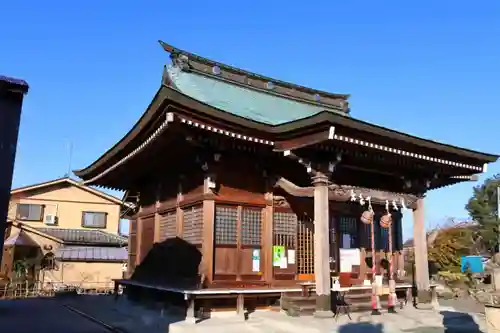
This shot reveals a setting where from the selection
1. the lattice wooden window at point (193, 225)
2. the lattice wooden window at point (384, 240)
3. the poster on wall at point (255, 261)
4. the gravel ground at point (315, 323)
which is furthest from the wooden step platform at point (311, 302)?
the lattice wooden window at point (193, 225)

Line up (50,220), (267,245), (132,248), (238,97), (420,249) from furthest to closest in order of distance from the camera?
1. (50,220)
2. (132,248)
3. (238,97)
4. (420,249)
5. (267,245)

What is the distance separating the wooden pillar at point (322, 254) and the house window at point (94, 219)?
33199 millimetres

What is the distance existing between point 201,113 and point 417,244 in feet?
27.2

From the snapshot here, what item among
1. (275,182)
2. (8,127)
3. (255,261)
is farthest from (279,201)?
(8,127)

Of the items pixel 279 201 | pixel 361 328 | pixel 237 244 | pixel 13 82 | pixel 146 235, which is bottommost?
pixel 361 328

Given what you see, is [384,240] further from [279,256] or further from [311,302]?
[311,302]

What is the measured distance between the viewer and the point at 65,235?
3706 cm

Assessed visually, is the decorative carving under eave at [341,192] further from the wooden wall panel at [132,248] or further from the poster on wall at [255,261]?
the wooden wall panel at [132,248]

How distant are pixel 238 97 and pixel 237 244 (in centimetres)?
638

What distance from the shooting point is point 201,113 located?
411 inches

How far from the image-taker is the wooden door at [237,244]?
Answer: 12.0 m

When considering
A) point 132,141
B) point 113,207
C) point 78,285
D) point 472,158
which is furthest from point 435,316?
point 113,207

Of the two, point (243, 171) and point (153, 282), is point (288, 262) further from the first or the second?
point (153, 282)

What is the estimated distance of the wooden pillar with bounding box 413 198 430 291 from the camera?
13.7 metres
